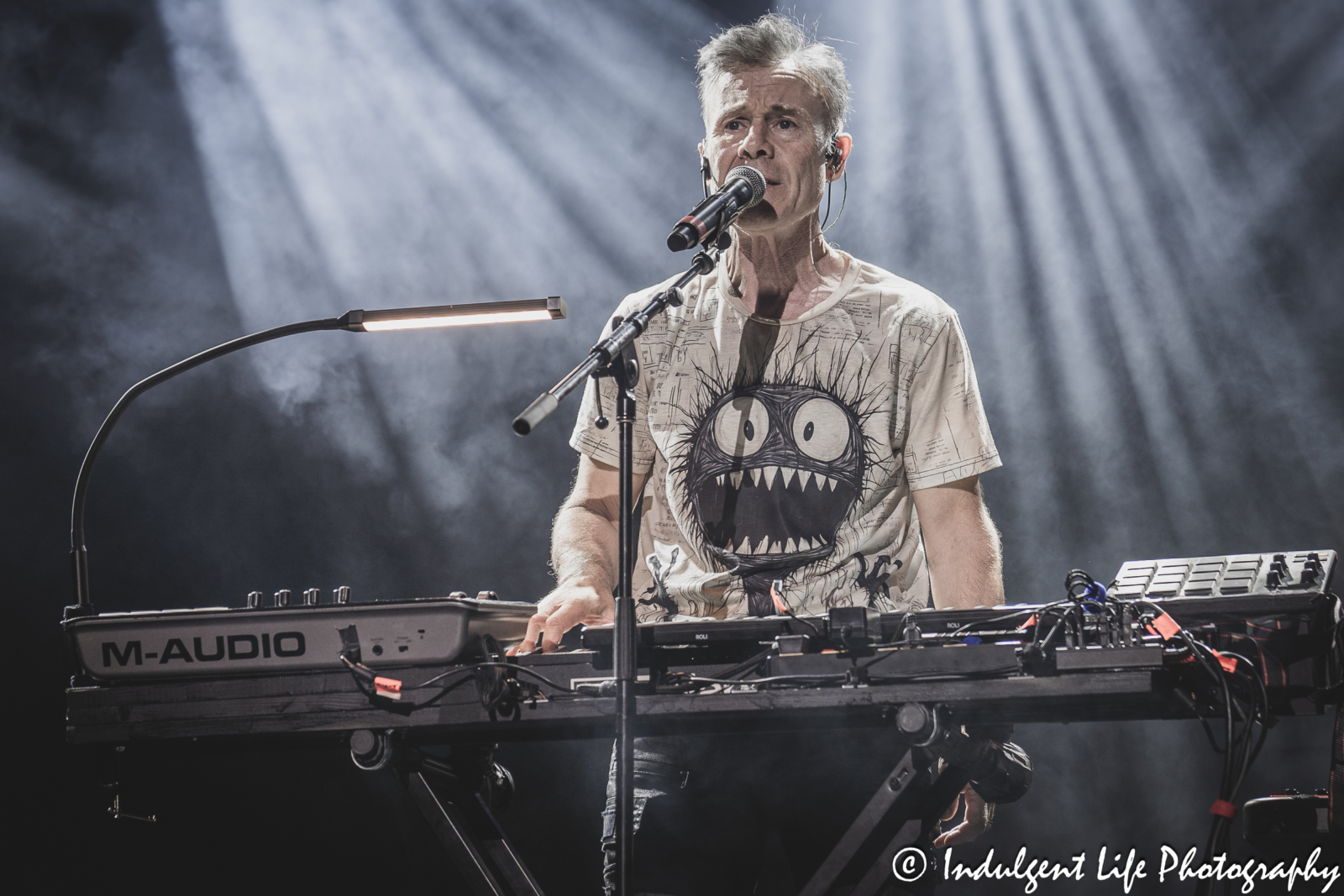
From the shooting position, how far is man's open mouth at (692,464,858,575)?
200cm

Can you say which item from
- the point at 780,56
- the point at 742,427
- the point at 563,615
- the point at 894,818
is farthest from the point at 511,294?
the point at 894,818

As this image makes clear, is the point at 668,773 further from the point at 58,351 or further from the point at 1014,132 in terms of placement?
the point at 58,351

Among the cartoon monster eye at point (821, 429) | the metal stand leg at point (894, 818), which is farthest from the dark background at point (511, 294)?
the metal stand leg at point (894, 818)

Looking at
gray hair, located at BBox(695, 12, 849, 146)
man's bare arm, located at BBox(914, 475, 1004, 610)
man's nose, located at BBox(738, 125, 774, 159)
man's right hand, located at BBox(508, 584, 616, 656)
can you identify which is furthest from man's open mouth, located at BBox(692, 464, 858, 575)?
gray hair, located at BBox(695, 12, 849, 146)

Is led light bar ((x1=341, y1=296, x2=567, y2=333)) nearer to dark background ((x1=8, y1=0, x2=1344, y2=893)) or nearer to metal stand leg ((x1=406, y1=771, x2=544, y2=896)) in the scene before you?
metal stand leg ((x1=406, y1=771, x2=544, y2=896))

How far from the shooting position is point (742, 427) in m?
2.09

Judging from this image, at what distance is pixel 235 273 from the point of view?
4281 millimetres

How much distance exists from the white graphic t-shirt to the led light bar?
0.18 meters

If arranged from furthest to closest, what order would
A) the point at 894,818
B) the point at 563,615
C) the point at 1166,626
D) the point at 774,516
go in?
the point at 774,516 → the point at 563,615 → the point at 894,818 → the point at 1166,626

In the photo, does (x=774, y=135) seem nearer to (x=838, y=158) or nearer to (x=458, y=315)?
(x=838, y=158)

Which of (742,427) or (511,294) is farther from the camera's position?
(511,294)

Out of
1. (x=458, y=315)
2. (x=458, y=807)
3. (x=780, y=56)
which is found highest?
(x=780, y=56)

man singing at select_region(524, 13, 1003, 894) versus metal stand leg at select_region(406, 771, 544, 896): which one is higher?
man singing at select_region(524, 13, 1003, 894)

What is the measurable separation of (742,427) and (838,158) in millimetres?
713
